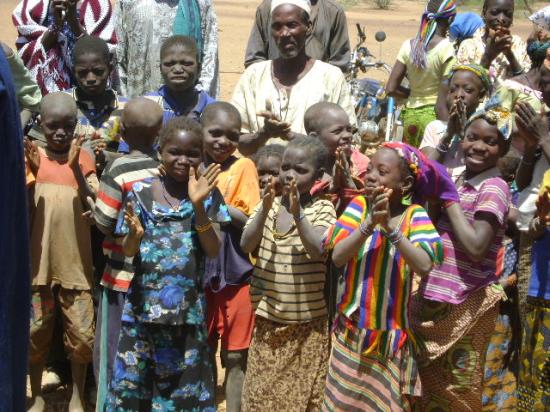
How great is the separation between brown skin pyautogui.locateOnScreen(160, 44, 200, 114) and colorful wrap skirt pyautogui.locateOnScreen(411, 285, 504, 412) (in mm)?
1921

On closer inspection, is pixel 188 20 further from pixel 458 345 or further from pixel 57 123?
pixel 458 345

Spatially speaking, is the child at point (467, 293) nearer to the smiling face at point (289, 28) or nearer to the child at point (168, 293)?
the child at point (168, 293)

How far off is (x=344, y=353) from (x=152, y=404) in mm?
931

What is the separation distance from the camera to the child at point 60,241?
4441mm

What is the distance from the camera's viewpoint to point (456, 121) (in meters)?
4.25

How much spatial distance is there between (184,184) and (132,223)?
15.3 inches

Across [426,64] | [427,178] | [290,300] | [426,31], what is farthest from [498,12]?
[290,300]

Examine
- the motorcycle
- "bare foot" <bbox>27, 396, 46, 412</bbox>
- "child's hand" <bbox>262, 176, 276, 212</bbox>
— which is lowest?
"bare foot" <bbox>27, 396, 46, 412</bbox>

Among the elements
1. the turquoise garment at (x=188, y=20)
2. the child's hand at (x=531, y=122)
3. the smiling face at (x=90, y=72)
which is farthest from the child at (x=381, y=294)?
the turquoise garment at (x=188, y=20)

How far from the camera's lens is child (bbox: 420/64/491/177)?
4305mm

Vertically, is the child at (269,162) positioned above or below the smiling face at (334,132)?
below

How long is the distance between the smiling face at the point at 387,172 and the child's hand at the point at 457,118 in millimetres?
680

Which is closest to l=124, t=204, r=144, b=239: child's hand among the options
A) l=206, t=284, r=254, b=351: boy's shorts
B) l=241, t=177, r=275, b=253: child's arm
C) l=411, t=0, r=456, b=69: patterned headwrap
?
l=241, t=177, r=275, b=253: child's arm

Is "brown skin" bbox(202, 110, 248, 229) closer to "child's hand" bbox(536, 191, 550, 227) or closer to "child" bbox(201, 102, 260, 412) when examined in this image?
"child" bbox(201, 102, 260, 412)
